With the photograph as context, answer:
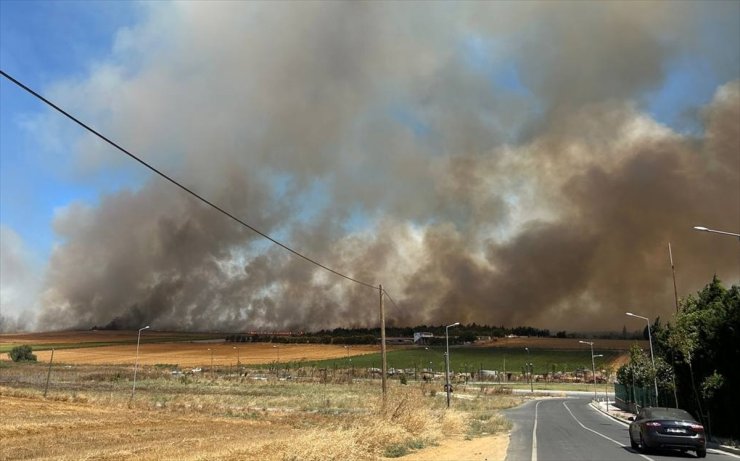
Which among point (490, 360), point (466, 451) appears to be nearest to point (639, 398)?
point (466, 451)

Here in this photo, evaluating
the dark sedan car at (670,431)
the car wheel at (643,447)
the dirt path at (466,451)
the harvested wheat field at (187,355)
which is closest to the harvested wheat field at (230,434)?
the dirt path at (466,451)

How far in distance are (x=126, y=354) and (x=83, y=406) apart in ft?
391

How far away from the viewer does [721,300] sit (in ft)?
105

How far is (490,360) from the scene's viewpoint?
→ 173750 mm

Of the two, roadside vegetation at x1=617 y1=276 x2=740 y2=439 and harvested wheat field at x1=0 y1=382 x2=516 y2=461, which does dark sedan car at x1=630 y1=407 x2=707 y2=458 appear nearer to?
harvested wheat field at x1=0 y1=382 x2=516 y2=461

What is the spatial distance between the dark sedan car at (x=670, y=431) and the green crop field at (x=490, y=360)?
13376cm

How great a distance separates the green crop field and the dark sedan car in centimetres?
13376

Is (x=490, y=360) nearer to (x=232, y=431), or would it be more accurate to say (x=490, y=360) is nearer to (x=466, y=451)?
(x=232, y=431)

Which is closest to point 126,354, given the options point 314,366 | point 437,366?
point 314,366

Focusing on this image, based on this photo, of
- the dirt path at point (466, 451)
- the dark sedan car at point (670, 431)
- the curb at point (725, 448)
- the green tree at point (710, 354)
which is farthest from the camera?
the green tree at point (710, 354)

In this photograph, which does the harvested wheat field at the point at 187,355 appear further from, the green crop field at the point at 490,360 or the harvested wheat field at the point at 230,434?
the harvested wheat field at the point at 230,434

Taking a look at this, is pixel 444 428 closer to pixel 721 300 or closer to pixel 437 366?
pixel 721 300

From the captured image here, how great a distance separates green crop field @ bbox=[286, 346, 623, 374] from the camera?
161 meters

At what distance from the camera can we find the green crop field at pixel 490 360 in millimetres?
161375
